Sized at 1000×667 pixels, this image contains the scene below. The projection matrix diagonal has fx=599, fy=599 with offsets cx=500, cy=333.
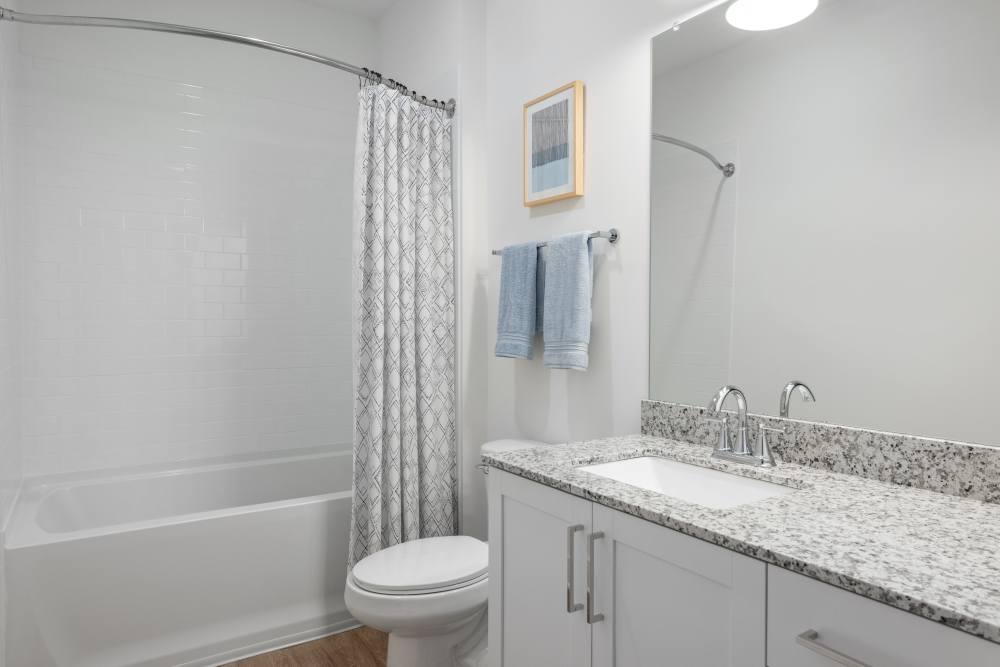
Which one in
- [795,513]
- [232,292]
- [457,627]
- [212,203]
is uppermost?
[212,203]

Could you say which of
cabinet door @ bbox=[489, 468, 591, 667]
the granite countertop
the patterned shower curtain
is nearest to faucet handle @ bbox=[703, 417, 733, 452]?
the granite countertop

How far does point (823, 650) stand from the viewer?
80cm

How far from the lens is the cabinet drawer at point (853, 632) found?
2.29 feet

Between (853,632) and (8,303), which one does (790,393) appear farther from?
(8,303)

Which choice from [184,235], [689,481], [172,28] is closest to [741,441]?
[689,481]

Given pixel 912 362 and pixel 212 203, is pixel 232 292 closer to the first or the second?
pixel 212 203

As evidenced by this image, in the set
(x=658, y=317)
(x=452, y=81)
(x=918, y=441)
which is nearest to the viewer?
(x=918, y=441)

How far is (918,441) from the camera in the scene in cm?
121

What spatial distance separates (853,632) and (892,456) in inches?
23.3

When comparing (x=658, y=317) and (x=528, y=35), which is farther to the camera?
(x=528, y=35)

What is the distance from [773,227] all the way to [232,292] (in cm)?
248

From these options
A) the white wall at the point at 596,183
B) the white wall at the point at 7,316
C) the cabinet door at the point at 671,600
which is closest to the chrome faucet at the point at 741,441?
the white wall at the point at 596,183

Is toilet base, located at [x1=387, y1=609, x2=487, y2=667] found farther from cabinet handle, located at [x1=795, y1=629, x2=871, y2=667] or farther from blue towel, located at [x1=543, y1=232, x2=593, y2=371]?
cabinet handle, located at [x1=795, y1=629, x2=871, y2=667]

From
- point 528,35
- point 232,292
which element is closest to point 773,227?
point 528,35
